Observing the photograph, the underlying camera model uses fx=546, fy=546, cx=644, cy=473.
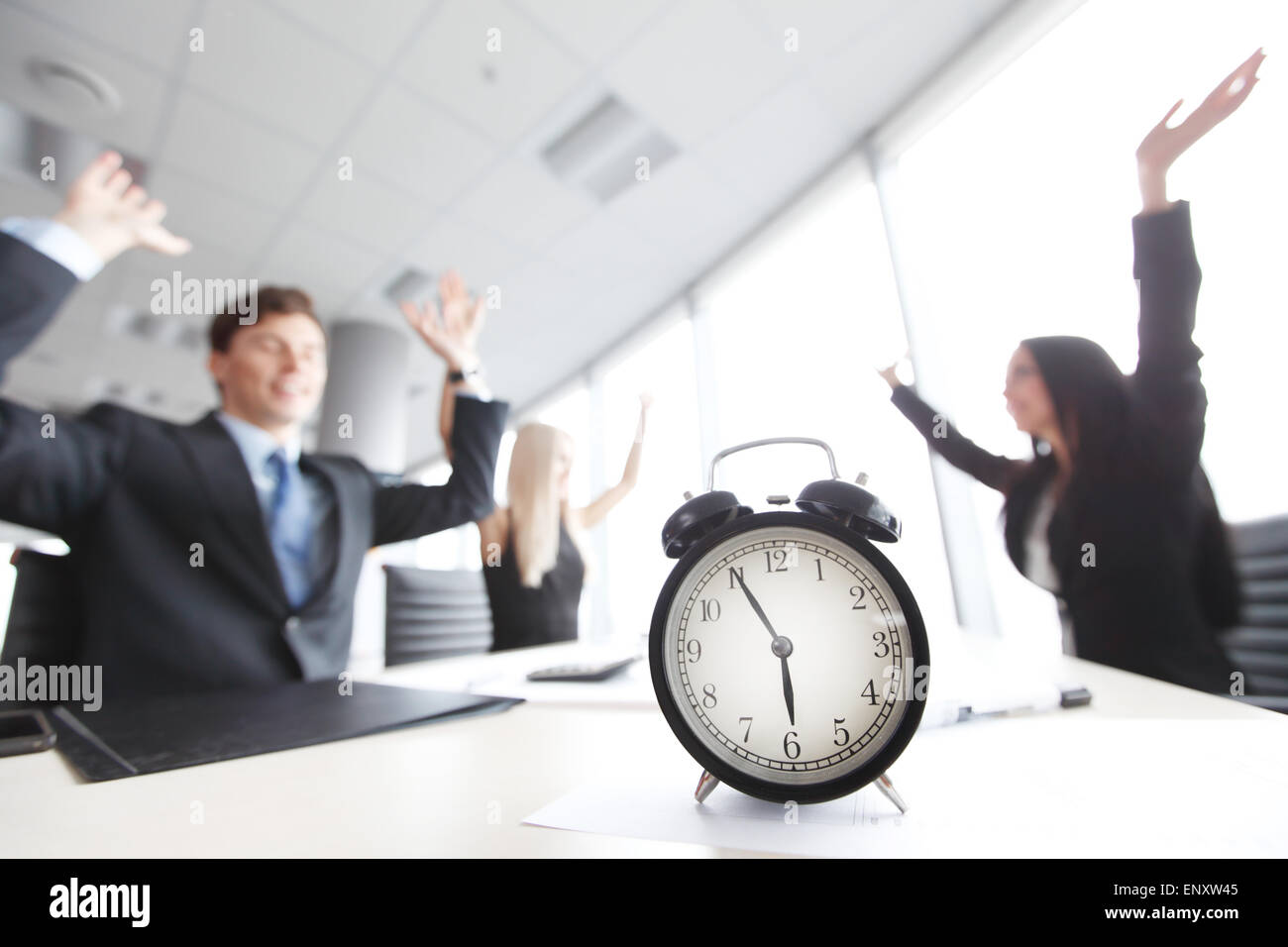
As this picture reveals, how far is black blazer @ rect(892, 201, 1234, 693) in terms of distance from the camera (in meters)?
1.25

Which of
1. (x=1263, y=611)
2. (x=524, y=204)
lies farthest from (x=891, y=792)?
(x=524, y=204)

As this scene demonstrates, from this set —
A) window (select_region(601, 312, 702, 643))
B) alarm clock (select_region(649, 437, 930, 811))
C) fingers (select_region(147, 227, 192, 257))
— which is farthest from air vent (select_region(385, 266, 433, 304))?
alarm clock (select_region(649, 437, 930, 811))

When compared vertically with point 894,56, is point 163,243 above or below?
below

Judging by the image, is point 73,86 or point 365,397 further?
point 365,397

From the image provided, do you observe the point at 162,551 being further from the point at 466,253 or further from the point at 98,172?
the point at 466,253

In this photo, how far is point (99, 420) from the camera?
1.07m

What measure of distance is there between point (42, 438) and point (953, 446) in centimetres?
224

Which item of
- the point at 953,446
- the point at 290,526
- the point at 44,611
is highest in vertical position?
the point at 953,446

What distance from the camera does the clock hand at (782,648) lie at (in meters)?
0.36

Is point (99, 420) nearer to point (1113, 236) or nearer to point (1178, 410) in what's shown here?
point (1178, 410)

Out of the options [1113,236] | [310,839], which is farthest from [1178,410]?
[310,839]

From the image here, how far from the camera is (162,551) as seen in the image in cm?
103

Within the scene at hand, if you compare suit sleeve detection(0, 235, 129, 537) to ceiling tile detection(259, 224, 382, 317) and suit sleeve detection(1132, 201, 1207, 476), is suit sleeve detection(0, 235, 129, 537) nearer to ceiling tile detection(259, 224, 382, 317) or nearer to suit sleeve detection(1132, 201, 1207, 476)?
suit sleeve detection(1132, 201, 1207, 476)

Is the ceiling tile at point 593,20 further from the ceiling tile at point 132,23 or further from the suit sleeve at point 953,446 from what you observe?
the suit sleeve at point 953,446
